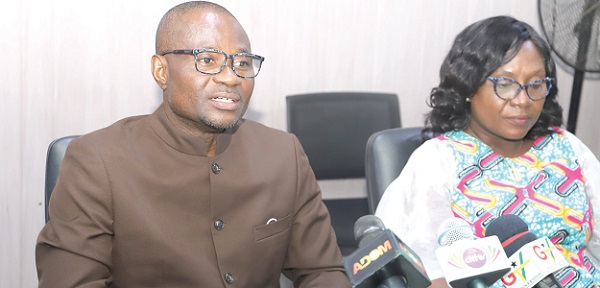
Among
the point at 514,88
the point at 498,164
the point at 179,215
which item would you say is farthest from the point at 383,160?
the point at 179,215

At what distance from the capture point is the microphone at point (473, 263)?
52.6 inches

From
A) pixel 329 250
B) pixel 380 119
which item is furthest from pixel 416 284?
pixel 380 119

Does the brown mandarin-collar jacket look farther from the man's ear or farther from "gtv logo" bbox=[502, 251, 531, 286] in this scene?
"gtv logo" bbox=[502, 251, 531, 286]

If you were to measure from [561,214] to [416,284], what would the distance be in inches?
43.5

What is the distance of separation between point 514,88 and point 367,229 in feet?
3.50

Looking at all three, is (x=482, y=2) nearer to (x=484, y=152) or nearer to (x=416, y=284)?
(x=484, y=152)

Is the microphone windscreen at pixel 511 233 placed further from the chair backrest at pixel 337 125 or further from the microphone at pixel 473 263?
the chair backrest at pixel 337 125

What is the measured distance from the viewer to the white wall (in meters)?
3.13

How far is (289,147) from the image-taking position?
210cm

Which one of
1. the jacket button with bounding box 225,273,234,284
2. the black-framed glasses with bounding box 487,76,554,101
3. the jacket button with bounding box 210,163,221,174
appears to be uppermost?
the black-framed glasses with bounding box 487,76,554,101

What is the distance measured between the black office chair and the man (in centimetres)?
112

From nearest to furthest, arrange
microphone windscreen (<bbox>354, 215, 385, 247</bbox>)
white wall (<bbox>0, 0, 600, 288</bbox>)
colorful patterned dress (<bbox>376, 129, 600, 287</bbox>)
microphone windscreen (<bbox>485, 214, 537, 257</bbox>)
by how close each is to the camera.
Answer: microphone windscreen (<bbox>354, 215, 385, 247</bbox>)
microphone windscreen (<bbox>485, 214, 537, 257</bbox>)
colorful patterned dress (<bbox>376, 129, 600, 287</bbox>)
white wall (<bbox>0, 0, 600, 288</bbox>)

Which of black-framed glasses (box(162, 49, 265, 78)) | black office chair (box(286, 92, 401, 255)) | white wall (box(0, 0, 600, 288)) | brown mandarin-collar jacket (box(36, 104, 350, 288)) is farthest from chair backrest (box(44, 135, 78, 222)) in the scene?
black office chair (box(286, 92, 401, 255))

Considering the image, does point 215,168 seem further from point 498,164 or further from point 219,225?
point 498,164
